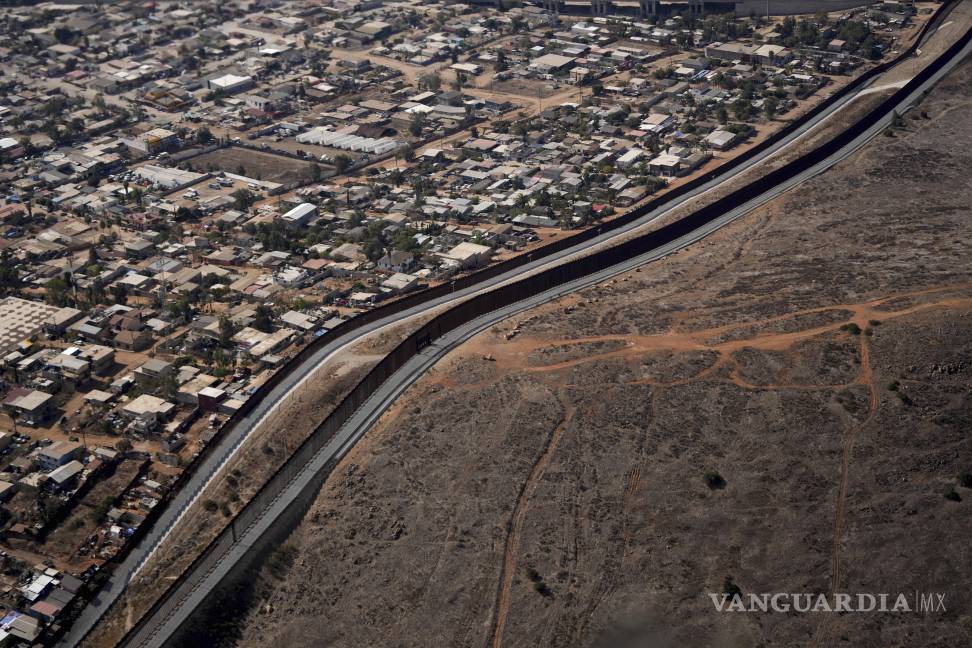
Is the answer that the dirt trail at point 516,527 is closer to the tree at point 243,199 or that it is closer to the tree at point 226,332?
the tree at point 226,332

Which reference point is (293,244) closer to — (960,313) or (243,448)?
(243,448)

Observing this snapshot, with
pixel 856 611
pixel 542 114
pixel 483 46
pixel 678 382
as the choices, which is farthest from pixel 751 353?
pixel 483 46

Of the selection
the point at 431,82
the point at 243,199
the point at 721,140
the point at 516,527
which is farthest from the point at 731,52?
the point at 516,527

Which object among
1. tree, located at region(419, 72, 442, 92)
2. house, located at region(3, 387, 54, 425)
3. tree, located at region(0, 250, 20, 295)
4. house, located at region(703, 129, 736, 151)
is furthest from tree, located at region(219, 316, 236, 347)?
tree, located at region(419, 72, 442, 92)

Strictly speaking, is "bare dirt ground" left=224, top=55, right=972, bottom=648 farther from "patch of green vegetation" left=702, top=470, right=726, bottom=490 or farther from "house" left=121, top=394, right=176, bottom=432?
"house" left=121, top=394, right=176, bottom=432

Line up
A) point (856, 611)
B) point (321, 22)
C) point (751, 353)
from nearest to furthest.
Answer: point (856, 611), point (751, 353), point (321, 22)

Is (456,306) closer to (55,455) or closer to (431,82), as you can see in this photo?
(55,455)

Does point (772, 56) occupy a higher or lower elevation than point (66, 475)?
higher
